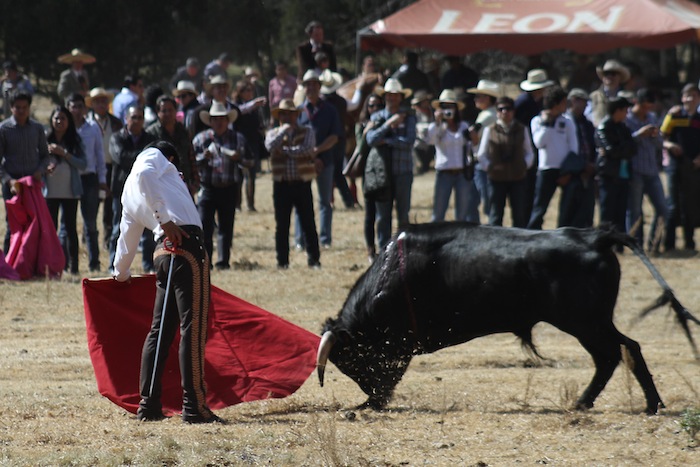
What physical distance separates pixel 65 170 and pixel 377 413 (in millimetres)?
6082

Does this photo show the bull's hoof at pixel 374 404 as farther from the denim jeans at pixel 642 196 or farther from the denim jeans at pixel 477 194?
the denim jeans at pixel 642 196

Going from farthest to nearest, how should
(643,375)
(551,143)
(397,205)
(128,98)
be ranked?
1. (128,98)
2. (551,143)
3. (397,205)
4. (643,375)

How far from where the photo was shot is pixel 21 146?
12242 mm

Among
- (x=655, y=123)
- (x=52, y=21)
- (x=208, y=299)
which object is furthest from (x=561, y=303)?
(x=52, y=21)

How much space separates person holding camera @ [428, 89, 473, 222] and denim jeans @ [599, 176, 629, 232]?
5.46 feet

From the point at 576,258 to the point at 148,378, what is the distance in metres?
2.68

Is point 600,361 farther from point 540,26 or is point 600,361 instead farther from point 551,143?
point 540,26

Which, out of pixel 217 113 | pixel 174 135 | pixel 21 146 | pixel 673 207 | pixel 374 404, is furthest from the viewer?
pixel 673 207

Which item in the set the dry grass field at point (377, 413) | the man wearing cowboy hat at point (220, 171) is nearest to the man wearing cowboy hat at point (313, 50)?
the man wearing cowboy hat at point (220, 171)

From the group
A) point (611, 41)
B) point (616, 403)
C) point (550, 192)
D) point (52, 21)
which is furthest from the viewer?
point (52, 21)

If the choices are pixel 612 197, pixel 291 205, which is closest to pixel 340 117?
pixel 291 205

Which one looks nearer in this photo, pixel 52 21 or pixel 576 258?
pixel 576 258

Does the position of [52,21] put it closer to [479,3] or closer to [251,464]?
[479,3]

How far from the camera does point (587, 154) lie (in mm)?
14578
